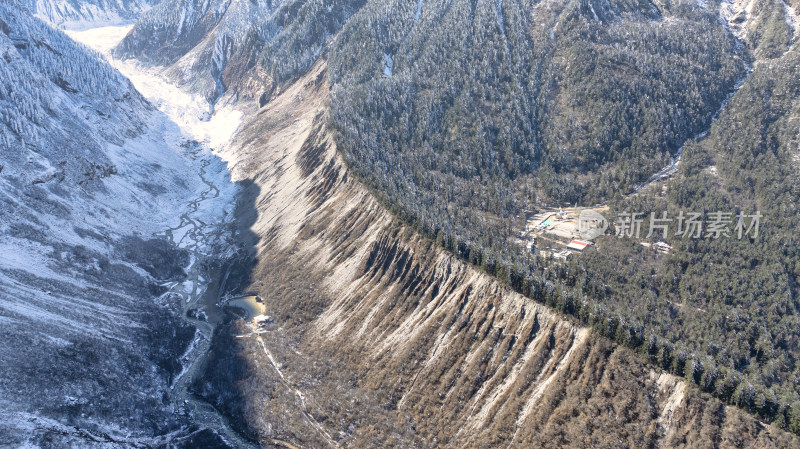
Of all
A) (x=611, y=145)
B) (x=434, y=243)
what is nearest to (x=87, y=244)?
(x=434, y=243)

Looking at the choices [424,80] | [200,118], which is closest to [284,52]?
[200,118]

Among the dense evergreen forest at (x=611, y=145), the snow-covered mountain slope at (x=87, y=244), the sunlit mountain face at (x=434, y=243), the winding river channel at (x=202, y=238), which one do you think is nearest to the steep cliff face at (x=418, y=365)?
the sunlit mountain face at (x=434, y=243)

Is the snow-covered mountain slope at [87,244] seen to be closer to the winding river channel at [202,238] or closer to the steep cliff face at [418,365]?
the winding river channel at [202,238]

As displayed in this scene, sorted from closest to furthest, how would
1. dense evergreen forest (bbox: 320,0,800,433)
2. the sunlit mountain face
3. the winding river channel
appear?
the sunlit mountain face
dense evergreen forest (bbox: 320,0,800,433)
the winding river channel

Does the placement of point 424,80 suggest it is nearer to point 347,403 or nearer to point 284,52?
point 284,52

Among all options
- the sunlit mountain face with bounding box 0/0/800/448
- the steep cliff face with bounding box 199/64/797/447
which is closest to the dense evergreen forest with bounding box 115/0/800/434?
the sunlit mountain face with bounding box 0/0/800/448

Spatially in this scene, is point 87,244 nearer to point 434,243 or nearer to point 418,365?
point 434,243

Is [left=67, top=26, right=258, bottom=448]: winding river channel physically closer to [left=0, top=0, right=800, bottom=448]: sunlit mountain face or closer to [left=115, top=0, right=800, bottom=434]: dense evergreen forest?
[left=0, top=0, right=800, bottom=448]: sunlit mountain face
